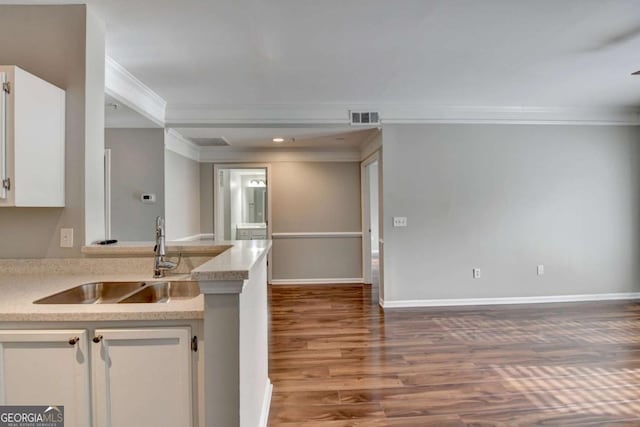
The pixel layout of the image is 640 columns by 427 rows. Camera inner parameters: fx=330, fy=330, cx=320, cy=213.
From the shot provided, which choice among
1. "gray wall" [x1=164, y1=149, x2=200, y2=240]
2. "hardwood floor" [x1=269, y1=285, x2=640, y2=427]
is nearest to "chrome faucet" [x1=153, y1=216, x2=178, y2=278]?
"hardwood floor" [x1=269, y1=285, x2=640, y2=427]

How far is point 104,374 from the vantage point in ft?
4.19

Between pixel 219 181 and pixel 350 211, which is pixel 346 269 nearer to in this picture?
pixel 350 211

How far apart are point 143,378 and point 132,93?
2.88 metres

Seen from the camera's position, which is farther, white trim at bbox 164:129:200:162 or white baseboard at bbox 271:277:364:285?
white baseboard at bbox 271:277:364:285

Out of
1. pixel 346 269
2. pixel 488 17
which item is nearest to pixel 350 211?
pixel 346 269

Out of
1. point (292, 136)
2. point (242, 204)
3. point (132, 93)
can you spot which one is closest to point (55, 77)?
point (132, 93)

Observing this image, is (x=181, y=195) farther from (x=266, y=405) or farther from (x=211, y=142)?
(x=266, y=405)

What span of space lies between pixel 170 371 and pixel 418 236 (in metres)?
3.44

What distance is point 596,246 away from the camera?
14.3ft

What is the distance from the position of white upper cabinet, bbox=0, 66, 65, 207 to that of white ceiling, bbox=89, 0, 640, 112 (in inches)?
27.8

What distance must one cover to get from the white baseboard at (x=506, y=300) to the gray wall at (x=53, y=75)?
3374mm

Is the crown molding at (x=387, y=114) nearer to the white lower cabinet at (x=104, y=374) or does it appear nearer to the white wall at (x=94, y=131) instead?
the white wall at (x=94, y=131)

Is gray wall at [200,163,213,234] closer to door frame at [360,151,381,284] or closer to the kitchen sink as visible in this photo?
door frame at [360,151,381,284]

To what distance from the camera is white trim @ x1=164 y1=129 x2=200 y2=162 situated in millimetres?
4246
